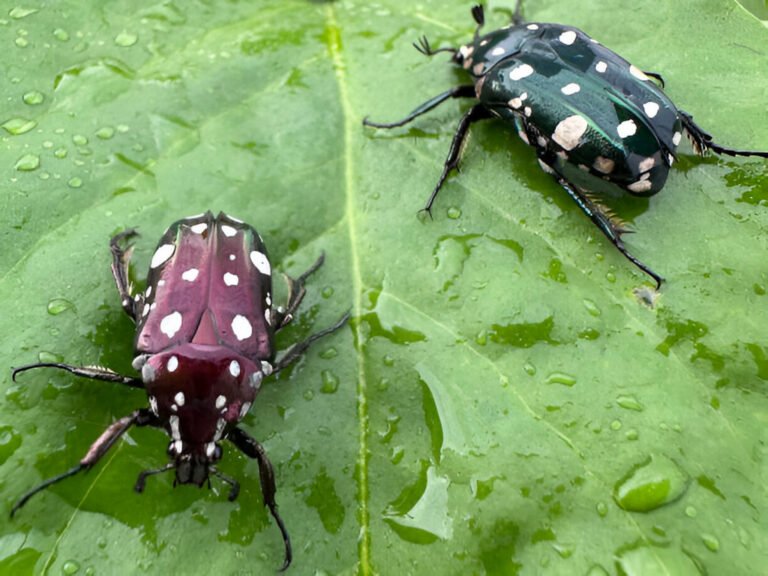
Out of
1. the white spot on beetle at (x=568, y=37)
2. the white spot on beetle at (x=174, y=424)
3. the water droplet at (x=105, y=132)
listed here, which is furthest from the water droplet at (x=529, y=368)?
the water droplet at (x=105, y=132)

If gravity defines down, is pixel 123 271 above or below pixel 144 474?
above

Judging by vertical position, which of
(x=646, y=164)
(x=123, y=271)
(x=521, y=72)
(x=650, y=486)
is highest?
(x=521, y=72)

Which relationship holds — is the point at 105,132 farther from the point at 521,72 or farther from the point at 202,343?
the point at 521,72

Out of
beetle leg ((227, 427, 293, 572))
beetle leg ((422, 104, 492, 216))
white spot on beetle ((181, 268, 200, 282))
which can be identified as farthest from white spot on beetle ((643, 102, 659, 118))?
beetle leg ((227, 427, 293, 572))

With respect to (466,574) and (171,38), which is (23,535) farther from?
(171,38)

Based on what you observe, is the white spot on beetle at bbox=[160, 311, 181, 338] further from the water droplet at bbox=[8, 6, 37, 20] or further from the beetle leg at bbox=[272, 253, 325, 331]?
the water droplet at bbox=[8, 6, 37, 20]

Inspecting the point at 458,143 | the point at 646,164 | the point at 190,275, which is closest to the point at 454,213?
the point at 458,143

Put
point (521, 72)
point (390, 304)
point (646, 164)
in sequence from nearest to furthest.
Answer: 1. point (390, 304)
2. point (646, 164)
3. point (521, 72)
